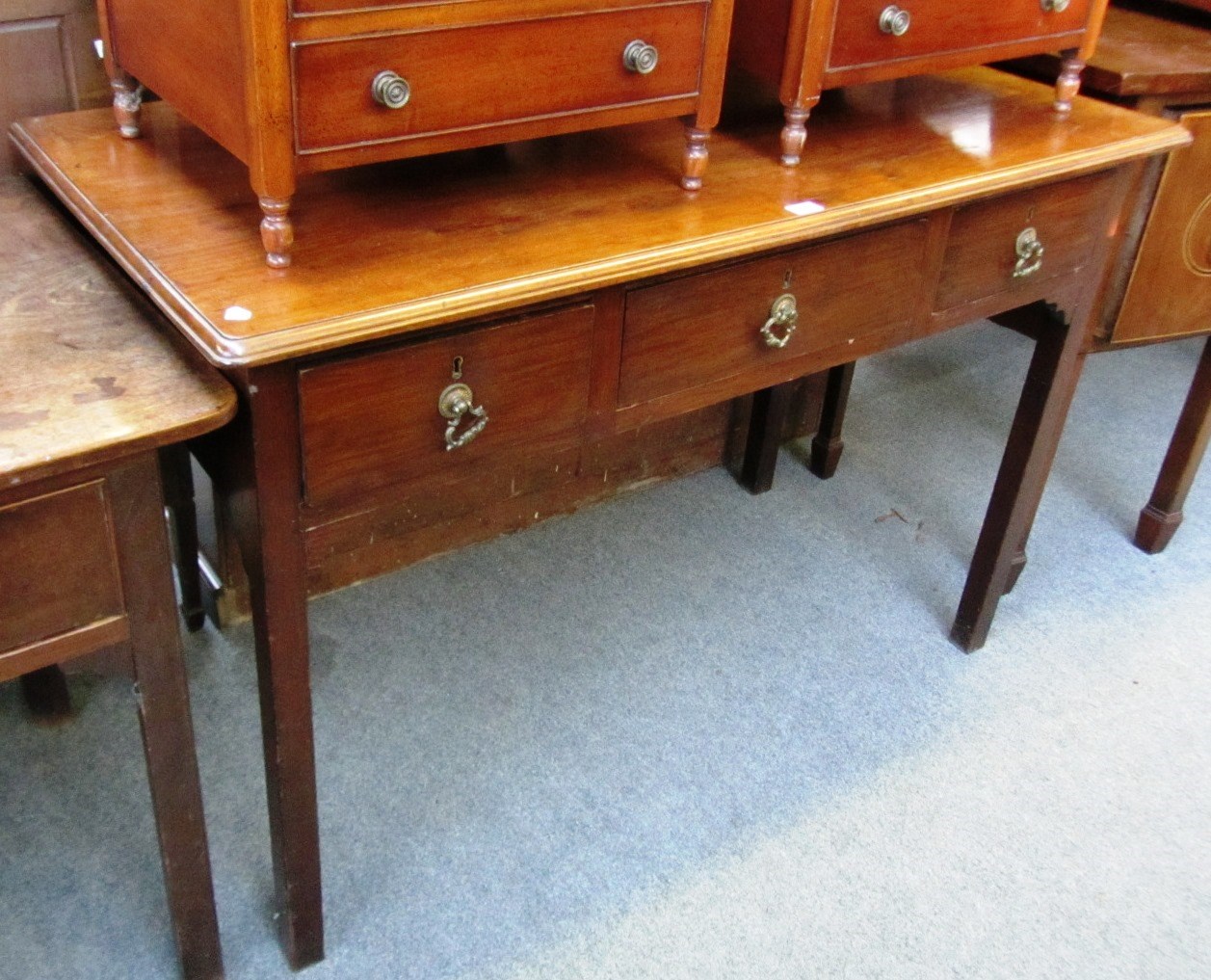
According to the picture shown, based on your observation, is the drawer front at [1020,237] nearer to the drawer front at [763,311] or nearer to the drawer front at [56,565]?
the drawer front at [763,311]

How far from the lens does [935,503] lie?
2.58 metres

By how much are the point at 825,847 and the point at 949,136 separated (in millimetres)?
994

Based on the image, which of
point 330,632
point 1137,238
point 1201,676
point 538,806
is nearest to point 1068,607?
point 1201,676

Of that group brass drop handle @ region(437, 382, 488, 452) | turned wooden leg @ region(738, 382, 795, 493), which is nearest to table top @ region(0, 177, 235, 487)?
brass drop handle @ region(437, 382, 488, 452)

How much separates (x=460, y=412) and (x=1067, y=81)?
107cm

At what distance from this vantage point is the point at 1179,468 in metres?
2.42

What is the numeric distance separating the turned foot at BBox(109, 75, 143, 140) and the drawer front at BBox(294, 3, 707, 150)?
0.40 metres

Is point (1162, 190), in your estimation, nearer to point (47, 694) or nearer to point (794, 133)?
point (794, 133)

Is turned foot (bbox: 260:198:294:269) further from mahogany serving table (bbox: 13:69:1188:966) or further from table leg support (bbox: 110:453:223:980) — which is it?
table leg support (bbox: 110:453:223:980)

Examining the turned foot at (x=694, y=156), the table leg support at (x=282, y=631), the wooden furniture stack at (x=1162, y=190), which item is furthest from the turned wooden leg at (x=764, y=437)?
the table leg support at (x=282, y=631)

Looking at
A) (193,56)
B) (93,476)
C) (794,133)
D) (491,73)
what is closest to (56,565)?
(93,476)

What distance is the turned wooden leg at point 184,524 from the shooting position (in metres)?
1.86

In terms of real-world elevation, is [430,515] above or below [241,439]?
below

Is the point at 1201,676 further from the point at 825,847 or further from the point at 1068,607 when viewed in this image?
the point at 825,847
